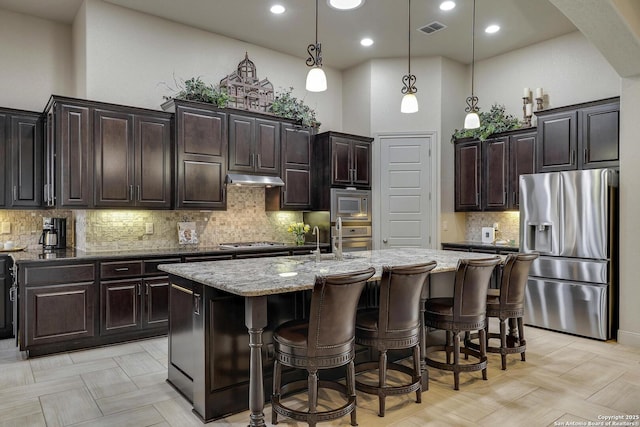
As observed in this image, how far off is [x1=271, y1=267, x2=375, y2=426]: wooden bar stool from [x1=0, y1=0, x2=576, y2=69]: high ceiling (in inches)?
151

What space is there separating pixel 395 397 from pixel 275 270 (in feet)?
4.27

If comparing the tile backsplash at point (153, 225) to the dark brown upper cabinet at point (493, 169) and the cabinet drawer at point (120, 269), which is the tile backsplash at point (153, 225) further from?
the dark brown upper cabinet at point (493, 169)

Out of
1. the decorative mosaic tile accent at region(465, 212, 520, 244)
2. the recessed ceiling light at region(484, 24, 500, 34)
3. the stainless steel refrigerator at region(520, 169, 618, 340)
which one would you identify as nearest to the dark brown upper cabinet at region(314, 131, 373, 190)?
the decorative mosaic tile accent at region(465, 212, 520, 244)

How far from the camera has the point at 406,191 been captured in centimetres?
668

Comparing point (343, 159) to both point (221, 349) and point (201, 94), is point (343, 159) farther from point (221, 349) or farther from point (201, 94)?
point (221, 349)

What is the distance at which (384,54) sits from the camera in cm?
664

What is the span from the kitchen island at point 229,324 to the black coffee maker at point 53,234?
2.54 meters

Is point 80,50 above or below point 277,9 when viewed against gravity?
below

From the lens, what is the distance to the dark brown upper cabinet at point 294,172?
6027 millimetres

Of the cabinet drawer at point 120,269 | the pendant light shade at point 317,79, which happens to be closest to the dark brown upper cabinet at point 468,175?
the pendant light shade at point 317,79

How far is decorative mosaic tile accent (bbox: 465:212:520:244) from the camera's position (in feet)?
20.9

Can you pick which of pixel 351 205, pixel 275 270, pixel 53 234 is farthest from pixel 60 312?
pixel 351 205

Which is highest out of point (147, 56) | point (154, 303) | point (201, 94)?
point (147, 56)

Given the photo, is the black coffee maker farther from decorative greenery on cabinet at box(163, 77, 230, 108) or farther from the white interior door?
the white interior door
